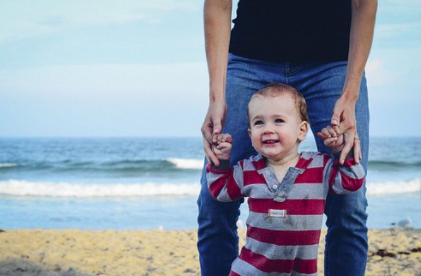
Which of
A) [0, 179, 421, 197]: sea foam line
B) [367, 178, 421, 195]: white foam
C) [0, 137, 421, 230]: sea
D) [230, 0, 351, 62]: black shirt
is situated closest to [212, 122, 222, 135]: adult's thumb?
[230, 0, 351, 62]: black shirt

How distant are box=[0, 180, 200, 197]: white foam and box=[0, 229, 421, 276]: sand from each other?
6159 mm

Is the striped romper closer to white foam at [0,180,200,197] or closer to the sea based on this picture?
the sea

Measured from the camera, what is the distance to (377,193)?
12984 mm

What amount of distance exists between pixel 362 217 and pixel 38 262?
153 inches

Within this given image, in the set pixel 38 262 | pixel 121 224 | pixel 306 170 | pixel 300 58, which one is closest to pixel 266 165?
pixel 306 170

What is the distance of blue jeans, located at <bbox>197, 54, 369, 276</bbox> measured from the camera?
2291mm

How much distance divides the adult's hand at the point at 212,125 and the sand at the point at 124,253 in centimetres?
304

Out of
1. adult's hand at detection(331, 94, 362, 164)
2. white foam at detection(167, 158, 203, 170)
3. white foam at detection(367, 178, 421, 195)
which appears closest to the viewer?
adult's hand at detection(331, 94, 362, 164)

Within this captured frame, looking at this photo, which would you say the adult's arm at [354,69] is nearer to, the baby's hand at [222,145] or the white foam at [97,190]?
the baby's hand at [222,145]

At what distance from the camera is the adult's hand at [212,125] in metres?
2.22

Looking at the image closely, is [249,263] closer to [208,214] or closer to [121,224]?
[208,214]

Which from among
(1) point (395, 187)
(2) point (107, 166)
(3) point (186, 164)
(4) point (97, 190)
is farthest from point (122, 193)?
(3) point (186, 164)

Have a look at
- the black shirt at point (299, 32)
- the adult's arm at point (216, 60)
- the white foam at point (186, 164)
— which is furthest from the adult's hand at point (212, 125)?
the white foam at point (186, 164)

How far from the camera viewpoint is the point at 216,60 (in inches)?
92.6
